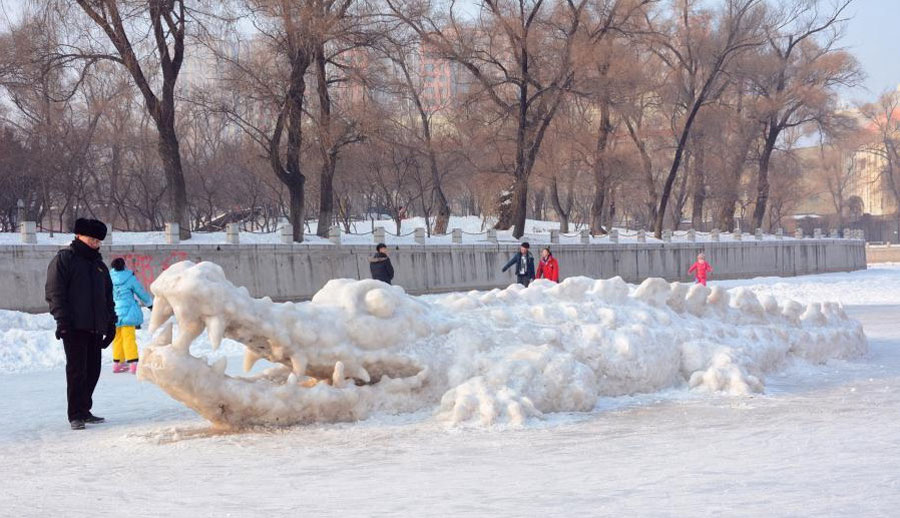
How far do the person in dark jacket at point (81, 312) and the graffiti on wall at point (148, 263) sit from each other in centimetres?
1634

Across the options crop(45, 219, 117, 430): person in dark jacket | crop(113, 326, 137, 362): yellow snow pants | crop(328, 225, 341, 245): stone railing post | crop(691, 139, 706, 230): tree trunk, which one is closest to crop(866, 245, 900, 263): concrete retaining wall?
crop(691, 139, 706, 230): tree trunk

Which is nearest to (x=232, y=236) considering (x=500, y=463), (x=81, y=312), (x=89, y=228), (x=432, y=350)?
(x=89, y=228)

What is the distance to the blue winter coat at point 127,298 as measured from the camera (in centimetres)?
1205

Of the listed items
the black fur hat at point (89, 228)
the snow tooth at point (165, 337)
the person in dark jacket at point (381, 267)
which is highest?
the black fur hat at point (89, 228)

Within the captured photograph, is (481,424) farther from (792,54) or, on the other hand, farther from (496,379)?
(792,54)

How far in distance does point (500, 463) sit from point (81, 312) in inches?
154

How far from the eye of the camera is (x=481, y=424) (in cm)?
732

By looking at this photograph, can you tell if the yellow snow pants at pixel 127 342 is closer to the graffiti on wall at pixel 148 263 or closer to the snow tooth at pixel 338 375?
the snow tooth at pixel 338 375

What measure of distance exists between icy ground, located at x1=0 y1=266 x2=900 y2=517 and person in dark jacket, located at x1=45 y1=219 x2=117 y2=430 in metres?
0.33

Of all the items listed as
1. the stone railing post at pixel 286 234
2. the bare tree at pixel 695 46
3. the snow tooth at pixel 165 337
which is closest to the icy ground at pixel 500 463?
the snow tooth at pixel 165 337

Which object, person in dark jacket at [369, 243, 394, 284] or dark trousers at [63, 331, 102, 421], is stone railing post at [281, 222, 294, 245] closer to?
person in dark jacket at [369, 243, 394, 284]

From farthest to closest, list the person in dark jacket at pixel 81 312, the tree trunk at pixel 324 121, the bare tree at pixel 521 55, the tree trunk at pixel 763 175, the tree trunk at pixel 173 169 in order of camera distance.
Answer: the tree trunk at pixel 763 175
the bare tree at pixel 521 55
the tree trunk at pixel 324 121
the tree trunk at pixel 173 169
the person in dark jacket at pixel 81 312

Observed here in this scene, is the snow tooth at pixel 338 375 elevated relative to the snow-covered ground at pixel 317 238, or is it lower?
lower

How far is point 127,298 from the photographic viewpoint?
12156 millimetres
